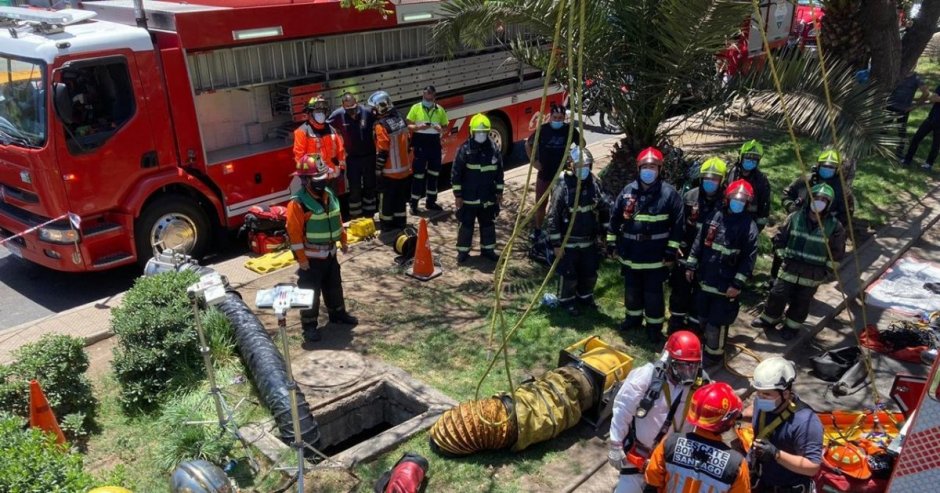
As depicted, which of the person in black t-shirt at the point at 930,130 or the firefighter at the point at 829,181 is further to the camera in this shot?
the person in black t-shirt at the point at 930,130

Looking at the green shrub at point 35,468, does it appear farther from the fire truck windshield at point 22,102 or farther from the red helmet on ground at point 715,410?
the fire truck windshield at point 22,102

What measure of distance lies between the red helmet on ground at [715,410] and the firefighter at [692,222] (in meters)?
3.23

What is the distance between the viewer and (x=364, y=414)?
607 centimetres

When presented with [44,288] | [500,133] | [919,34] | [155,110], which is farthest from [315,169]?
[919,34]

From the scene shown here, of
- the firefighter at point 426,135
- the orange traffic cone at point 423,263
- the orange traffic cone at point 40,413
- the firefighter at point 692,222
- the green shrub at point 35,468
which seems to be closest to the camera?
the green shrub at point 35,468

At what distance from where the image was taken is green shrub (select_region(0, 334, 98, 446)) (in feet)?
17.6

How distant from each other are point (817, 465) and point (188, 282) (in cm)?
503

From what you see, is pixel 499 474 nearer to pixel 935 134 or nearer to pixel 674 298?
pixel 674 298

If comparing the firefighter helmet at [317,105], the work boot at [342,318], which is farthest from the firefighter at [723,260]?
the firefighter helmet at [317,105]

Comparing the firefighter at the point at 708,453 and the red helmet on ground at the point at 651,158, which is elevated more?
the red helmet on ground at the point at 651,158

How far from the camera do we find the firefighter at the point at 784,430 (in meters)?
3.96

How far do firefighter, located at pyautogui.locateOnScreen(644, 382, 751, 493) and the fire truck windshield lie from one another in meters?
6.80

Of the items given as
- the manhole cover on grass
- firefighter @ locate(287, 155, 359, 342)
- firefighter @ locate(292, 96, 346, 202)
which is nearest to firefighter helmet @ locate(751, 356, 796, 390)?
the manhole cover on grass

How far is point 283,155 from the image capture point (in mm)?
9273
